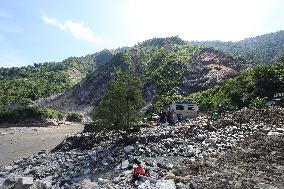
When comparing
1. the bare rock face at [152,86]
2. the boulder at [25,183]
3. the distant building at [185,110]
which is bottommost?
the boulder at [25,183]

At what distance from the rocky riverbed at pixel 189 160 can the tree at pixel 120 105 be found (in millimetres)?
1677

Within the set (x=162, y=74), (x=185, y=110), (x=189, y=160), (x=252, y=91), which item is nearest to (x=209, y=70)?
(x=162, y=74)

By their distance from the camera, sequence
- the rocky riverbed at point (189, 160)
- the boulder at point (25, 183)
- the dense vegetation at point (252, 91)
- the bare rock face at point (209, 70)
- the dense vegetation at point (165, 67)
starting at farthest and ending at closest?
the dense vegetation at point (165, 67), the bare rock face at point (209, 70), the dense vegetation at point (252, 91), the boulder at point (25, 183), the rocky riverbed at point (189, 160)

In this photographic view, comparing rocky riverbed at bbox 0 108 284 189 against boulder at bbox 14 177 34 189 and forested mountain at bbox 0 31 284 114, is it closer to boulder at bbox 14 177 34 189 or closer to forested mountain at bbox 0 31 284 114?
boulder at bbox 14 177 34 189

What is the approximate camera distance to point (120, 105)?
42.3 m

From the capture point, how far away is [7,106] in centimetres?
13925

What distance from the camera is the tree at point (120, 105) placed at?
42469 millimetres

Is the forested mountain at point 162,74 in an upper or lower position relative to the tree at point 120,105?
upper

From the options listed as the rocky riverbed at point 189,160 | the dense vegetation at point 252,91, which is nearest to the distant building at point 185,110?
the dense vegetation at point 252,91

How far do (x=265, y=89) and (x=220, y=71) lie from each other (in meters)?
72.2

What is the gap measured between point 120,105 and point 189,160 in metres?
16.3

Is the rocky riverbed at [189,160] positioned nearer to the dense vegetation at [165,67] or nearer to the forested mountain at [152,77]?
the forested mountain at [152,77]

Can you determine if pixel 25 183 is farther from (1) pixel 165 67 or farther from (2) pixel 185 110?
(1) pixel 165 67

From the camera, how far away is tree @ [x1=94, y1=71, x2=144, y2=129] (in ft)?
139
